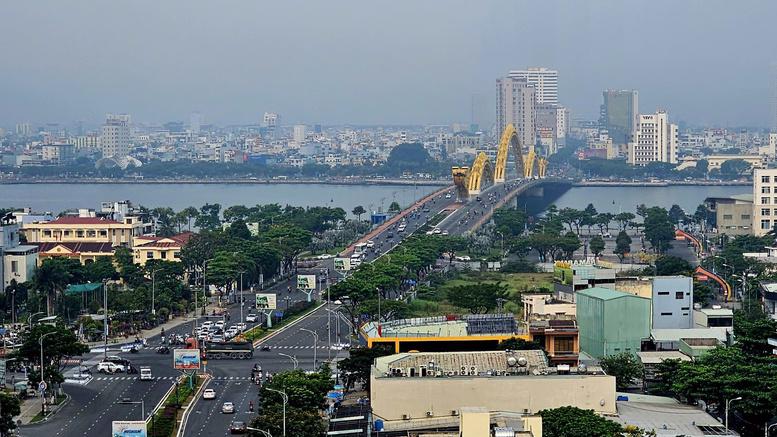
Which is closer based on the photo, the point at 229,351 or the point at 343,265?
the point at 229,351

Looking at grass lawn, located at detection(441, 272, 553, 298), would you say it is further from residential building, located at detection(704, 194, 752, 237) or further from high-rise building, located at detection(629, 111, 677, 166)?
high-rise building, located at detection(629, 111, 677, 166)

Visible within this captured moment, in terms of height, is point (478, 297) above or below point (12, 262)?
below

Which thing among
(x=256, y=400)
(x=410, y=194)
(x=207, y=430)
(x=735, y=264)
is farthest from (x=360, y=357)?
(x=410, y=194)

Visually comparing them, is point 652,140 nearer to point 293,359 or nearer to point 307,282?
point 307,282

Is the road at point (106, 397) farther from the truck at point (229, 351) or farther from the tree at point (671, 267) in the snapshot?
the tree at point (671, 267)

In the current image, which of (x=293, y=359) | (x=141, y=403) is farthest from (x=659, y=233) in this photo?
(x=141, y=403)

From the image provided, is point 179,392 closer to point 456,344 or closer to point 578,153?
point 456,344
